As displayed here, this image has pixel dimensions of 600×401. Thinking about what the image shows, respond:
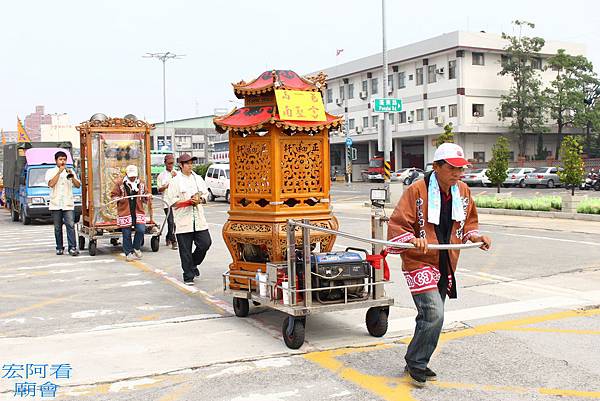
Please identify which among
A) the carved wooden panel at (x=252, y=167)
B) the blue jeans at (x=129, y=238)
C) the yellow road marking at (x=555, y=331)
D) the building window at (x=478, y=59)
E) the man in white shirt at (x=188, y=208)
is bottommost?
the yellow road marking at (x=555, y=331)

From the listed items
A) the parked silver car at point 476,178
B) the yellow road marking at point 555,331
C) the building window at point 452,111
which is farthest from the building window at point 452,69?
the yellow road marking at point 555,331

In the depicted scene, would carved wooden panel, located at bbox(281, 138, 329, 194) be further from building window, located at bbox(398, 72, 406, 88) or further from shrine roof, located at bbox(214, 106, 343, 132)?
building window, located at bbox(398, 72, 406, 88)

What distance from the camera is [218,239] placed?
1659 cm

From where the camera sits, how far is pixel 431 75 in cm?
5575

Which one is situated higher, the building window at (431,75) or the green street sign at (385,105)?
the building window at (431,75)

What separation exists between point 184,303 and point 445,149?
463 cm

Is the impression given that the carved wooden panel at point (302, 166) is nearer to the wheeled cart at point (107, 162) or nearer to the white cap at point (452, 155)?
the white cap at point (452, 155)

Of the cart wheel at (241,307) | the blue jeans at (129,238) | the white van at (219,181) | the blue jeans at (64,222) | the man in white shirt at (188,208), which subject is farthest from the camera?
the white van at (219,181)

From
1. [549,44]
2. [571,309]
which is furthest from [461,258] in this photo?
[549,44]

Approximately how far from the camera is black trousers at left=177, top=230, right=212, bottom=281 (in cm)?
970

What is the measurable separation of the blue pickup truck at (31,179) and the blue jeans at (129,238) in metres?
8.41

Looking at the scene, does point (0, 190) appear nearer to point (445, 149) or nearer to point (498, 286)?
point (498, 286)

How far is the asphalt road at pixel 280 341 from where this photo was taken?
5.25 meters

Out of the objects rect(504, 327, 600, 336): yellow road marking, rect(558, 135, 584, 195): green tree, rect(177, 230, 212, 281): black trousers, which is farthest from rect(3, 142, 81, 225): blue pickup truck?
rect(504, 327, 600, 336): yellow road marking
